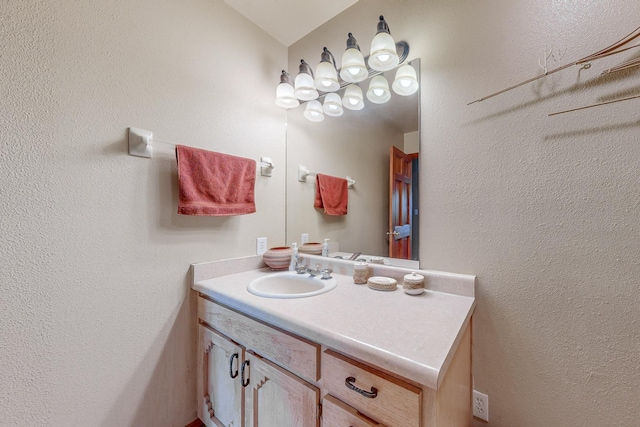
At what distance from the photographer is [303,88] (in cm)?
153

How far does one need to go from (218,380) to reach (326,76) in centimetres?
170

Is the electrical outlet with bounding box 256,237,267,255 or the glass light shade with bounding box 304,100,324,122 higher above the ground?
the glass light shade with bounding box 304,100,324,122

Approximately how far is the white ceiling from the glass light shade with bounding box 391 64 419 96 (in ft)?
1.93

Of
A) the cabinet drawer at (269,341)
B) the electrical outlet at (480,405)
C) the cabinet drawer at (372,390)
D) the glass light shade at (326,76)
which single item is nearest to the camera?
the cabinet drawer at (372,390)

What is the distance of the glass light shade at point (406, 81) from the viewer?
1.22 meters

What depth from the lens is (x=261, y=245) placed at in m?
1.61

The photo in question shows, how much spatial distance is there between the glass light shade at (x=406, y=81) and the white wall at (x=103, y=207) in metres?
0.95

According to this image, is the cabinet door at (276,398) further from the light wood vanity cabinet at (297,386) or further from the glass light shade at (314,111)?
the glass light shade at (314,111)

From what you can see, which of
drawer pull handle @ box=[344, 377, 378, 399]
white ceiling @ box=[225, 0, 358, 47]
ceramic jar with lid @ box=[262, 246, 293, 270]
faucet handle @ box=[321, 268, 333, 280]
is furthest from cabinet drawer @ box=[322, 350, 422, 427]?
white ceiling @ box=[225, 0, 358, 47]

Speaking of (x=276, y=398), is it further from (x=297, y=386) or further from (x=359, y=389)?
(x=359, y=389)

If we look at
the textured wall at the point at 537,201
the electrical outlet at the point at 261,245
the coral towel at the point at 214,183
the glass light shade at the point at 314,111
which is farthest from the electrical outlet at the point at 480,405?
the glass light shade at the point at 314,111

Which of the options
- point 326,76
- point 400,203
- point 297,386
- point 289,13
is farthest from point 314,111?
point 297,386

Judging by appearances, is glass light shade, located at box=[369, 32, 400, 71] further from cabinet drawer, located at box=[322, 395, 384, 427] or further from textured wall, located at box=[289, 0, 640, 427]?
cabinet drawer, located at box=[322, 395, 384, 427]

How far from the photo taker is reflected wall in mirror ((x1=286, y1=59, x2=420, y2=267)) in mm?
1260
